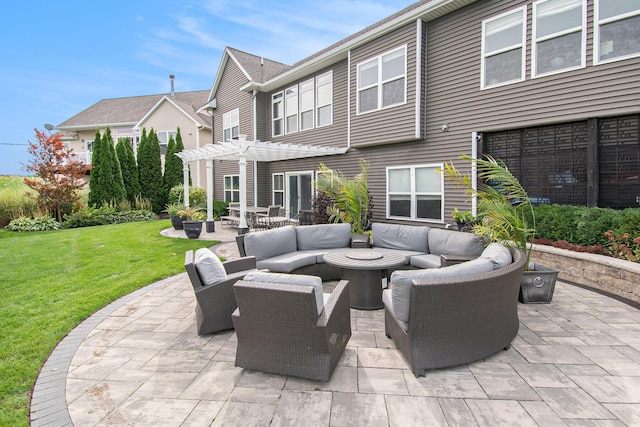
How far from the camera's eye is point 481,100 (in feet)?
24.9

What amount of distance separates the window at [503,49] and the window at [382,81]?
74.2 inches

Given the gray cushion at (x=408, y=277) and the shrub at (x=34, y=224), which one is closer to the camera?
the gray cushion at (x=408, y=277)

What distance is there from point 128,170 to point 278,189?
7.94m

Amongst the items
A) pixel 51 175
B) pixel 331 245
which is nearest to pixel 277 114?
pixel 51 175

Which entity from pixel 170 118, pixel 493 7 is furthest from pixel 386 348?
pixel 170 118

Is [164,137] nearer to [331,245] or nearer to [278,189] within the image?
[278,189]

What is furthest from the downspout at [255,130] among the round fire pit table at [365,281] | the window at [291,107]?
the round fire pit table at [365,281]

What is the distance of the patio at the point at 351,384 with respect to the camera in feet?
7.69

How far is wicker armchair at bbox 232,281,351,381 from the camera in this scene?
2643mm

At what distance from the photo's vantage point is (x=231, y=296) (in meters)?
3.69

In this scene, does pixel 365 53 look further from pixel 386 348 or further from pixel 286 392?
pixel 286 392

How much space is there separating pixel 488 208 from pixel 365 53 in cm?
658

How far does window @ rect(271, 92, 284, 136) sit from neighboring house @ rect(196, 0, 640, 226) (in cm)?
112

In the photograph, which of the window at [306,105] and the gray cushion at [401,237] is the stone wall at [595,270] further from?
the window at [306,105]
